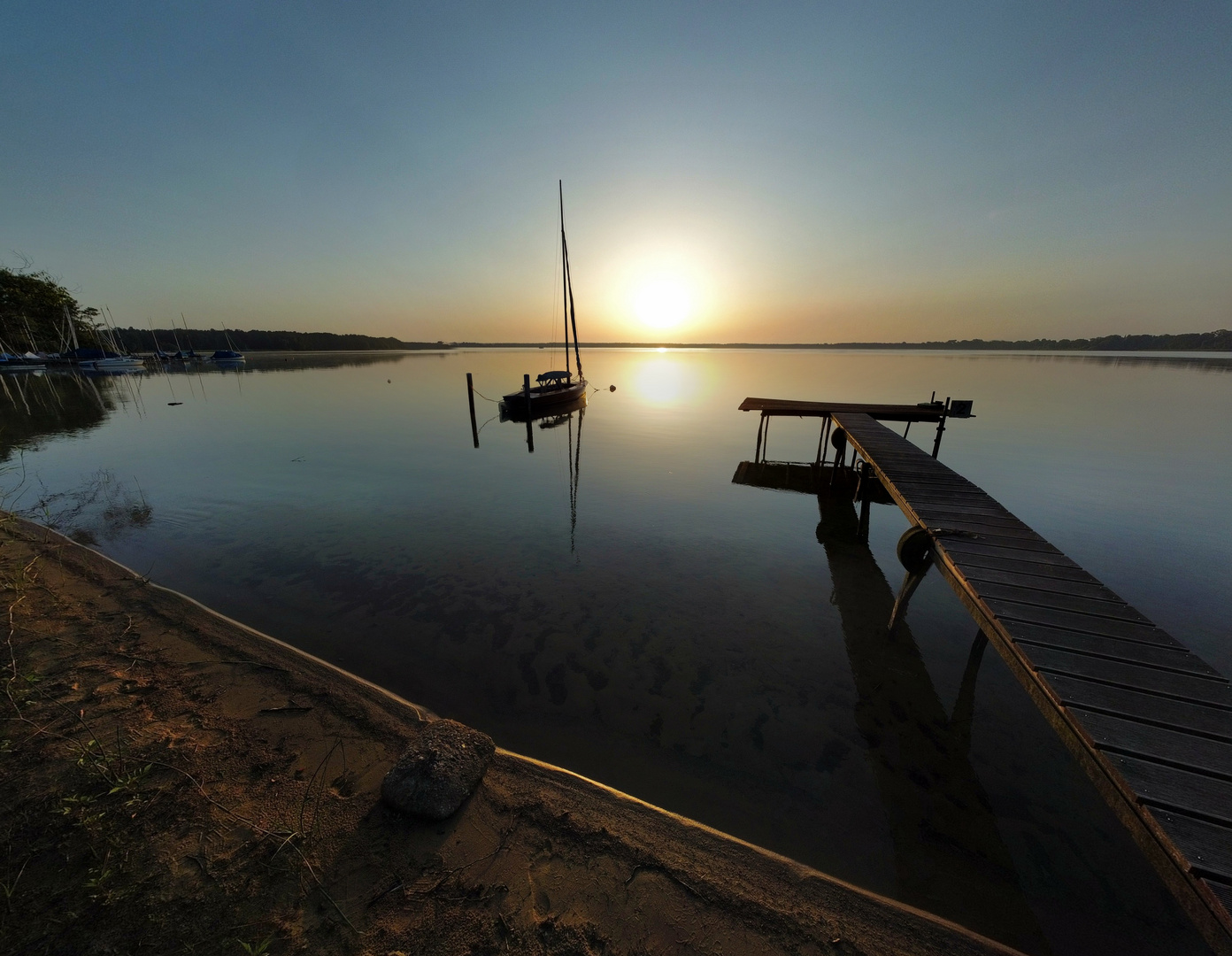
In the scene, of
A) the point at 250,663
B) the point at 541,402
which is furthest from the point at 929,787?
the point at 541,402

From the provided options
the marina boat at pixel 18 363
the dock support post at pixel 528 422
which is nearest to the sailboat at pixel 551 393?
the dock support post at pixel 528 422

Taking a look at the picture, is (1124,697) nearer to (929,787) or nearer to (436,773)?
(929,787)

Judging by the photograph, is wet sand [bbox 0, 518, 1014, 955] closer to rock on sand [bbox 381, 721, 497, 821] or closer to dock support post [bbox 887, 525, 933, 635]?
rock on sand [bbox 381, 721, 497, 821]

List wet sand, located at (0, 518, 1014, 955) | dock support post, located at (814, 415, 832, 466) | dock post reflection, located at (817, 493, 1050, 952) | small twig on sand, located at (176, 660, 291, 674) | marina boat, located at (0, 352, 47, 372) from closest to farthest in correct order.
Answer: wet sand, located at (0, 518, 1014, 955) < dock post reflection, located at (817, 493, 1050, 952) < small twig on sand, located at (176, 660, 291, 674) < dock support post, located at (814, 415, 832, 466) < marina boat, located at (0, 352, 47, 372)

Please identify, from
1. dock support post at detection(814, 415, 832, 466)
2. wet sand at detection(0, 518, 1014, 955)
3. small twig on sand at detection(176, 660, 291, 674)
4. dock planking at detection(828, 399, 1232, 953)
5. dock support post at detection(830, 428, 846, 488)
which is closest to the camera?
dock planking at detection(828, 399, 1232, 953)

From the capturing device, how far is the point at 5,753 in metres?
3.53

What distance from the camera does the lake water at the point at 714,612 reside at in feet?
13.4

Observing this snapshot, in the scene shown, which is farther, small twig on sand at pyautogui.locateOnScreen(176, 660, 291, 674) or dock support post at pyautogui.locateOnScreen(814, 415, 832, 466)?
dock support post at pyautogui.locateOnScreen(814, 415, 832, 466)

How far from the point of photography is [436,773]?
3736 millimetres

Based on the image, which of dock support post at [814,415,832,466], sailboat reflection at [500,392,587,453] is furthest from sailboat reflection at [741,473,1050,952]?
sailboat reflection at [500,392,587,453]

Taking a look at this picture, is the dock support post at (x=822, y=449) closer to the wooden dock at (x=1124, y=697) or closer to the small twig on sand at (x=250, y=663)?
the wooden dock at (x=1124, y=697)

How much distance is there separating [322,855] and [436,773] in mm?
866

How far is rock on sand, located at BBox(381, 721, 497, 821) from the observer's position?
11.8ft

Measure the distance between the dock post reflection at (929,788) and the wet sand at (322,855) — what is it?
50cm
